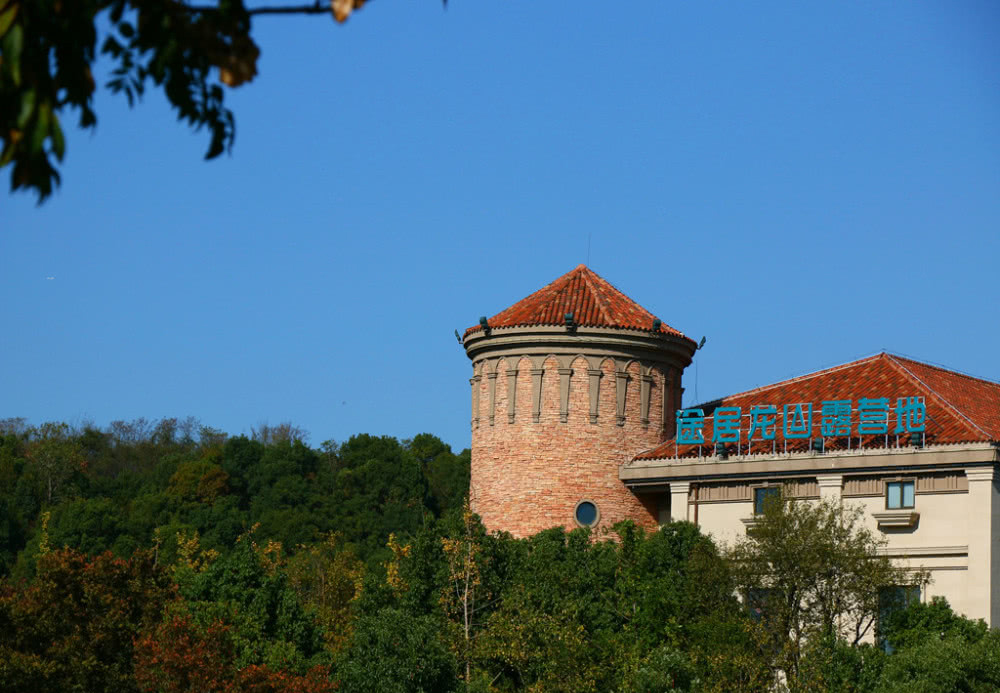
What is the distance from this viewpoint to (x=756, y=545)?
A: 3775 centimetres

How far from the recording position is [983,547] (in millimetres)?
38906

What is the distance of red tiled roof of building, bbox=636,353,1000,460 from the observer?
133 ft

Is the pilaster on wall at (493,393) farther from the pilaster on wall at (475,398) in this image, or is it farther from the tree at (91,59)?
the tree at (91,59)

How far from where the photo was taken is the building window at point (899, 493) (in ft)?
132

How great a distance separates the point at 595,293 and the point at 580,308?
100 cm

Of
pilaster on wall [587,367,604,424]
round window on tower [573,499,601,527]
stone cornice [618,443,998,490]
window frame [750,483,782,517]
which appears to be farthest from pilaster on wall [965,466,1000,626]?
pilaster on wall [587,367,604,424]

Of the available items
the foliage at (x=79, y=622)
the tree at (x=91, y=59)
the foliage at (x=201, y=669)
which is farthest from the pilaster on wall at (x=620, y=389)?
the tree at (x=91, y=59)

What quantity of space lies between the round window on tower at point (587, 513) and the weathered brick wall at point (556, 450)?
14 cm

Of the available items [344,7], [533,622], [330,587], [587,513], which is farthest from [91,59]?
[330,587]

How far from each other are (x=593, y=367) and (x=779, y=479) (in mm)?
6101

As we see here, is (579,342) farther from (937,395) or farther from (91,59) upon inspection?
(91,59)

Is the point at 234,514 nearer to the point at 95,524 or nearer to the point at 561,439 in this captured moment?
the point at 95,524

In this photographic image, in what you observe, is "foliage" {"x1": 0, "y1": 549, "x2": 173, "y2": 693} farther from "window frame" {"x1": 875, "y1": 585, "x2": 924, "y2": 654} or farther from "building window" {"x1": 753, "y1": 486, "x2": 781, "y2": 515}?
"window frame" {"x1": 875, "y1": 585, "x2": 924, "y2": 654}

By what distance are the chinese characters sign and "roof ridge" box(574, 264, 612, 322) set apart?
135 inches
